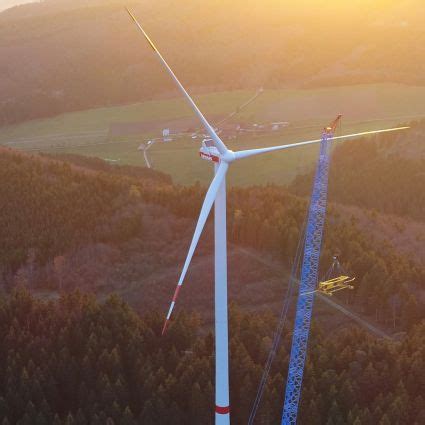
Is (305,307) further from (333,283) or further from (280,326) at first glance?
(280,326)

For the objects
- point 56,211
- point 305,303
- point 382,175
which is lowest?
point 382,175

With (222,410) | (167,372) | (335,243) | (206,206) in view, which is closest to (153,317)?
(167,372)

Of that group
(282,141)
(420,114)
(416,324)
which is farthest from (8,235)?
(420,114)

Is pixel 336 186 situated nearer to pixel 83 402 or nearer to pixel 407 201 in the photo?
pixel 407 201

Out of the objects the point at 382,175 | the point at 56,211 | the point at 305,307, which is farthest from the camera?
the point at 382,175

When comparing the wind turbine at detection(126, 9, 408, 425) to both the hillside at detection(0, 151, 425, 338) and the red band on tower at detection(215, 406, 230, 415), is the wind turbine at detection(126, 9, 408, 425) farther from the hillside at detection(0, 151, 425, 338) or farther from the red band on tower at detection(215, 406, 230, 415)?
the hillside at detection(0, 151, 425, 338)

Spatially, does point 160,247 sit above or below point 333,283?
below
